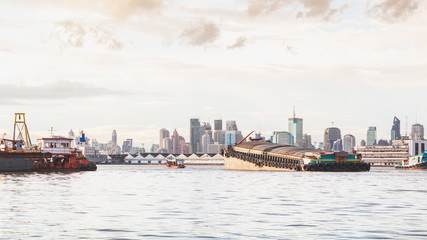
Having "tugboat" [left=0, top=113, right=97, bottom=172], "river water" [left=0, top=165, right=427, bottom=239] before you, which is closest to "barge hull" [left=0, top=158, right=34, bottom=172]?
"tugboat" [left=0, top=113, right=97, bottom=172]

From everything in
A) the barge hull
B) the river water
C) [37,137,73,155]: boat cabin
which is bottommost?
the river water

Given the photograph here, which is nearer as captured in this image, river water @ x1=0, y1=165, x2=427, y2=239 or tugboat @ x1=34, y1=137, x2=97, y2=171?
river water @ x1=0, y1=165, x2=427, y2=239

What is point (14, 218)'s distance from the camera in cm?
4344

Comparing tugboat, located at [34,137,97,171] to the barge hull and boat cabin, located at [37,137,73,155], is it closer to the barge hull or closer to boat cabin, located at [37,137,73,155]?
boat cabin, located at [37,137,73,155]

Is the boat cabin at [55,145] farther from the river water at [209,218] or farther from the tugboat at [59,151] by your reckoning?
the river water at [209,218]

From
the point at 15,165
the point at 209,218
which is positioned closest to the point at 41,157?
the point at 15,165

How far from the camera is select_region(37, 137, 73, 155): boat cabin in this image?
184 metres

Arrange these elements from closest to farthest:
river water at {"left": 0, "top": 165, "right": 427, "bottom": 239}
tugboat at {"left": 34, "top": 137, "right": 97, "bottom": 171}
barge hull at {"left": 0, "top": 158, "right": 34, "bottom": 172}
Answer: river water at {"left": 0, "top": 165, "right": 427, "bottom": 239} < barge hull at {"left": 0, "top": 158, "right": 34, "bottom": 172} < tugboat at {"left": 34, "top": 137, "right": 97, "bottom": 171}

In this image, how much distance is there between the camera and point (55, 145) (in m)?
185

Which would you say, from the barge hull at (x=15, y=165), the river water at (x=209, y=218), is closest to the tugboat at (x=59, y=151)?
the barge hull at (x=15, y=165)

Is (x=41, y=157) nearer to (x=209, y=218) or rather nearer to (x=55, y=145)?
(x=55, y=145)

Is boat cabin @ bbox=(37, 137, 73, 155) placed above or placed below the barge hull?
above

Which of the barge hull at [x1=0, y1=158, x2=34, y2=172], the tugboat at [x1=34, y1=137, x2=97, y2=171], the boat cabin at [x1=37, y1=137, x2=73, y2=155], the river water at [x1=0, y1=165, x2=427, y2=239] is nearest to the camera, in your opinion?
the river water at [x1=0, y1=165, x2=427, y2=239]

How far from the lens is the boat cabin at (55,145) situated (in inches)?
7245
